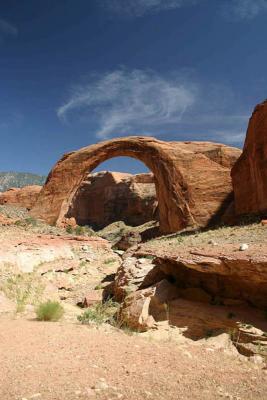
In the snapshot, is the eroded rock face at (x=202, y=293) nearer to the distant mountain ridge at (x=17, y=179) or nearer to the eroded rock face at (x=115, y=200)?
the eroded rock face at (x=115, y=200)

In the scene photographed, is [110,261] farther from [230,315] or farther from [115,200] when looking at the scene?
[115,200]

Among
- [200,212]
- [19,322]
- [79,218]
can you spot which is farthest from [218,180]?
[79,218]

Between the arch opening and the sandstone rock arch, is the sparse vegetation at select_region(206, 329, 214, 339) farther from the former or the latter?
the arch opening

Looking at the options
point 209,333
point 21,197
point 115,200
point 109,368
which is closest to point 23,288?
point 209,333

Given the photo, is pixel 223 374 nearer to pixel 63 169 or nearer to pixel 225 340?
pixel 225 340

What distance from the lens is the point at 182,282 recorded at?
862 centimetres

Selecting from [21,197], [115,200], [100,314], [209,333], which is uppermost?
[115,200]

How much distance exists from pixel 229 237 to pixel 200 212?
26.9ft

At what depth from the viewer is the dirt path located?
3.85 metres

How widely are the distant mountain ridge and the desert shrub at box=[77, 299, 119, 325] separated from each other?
169m

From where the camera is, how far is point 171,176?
18906 mm

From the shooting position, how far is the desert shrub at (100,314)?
7007mm

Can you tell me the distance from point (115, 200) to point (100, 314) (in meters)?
34.5

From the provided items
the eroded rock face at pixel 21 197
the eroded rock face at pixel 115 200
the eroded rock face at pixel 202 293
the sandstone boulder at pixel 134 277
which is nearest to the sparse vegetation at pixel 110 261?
the sandstone boulder at pixel 134 277
